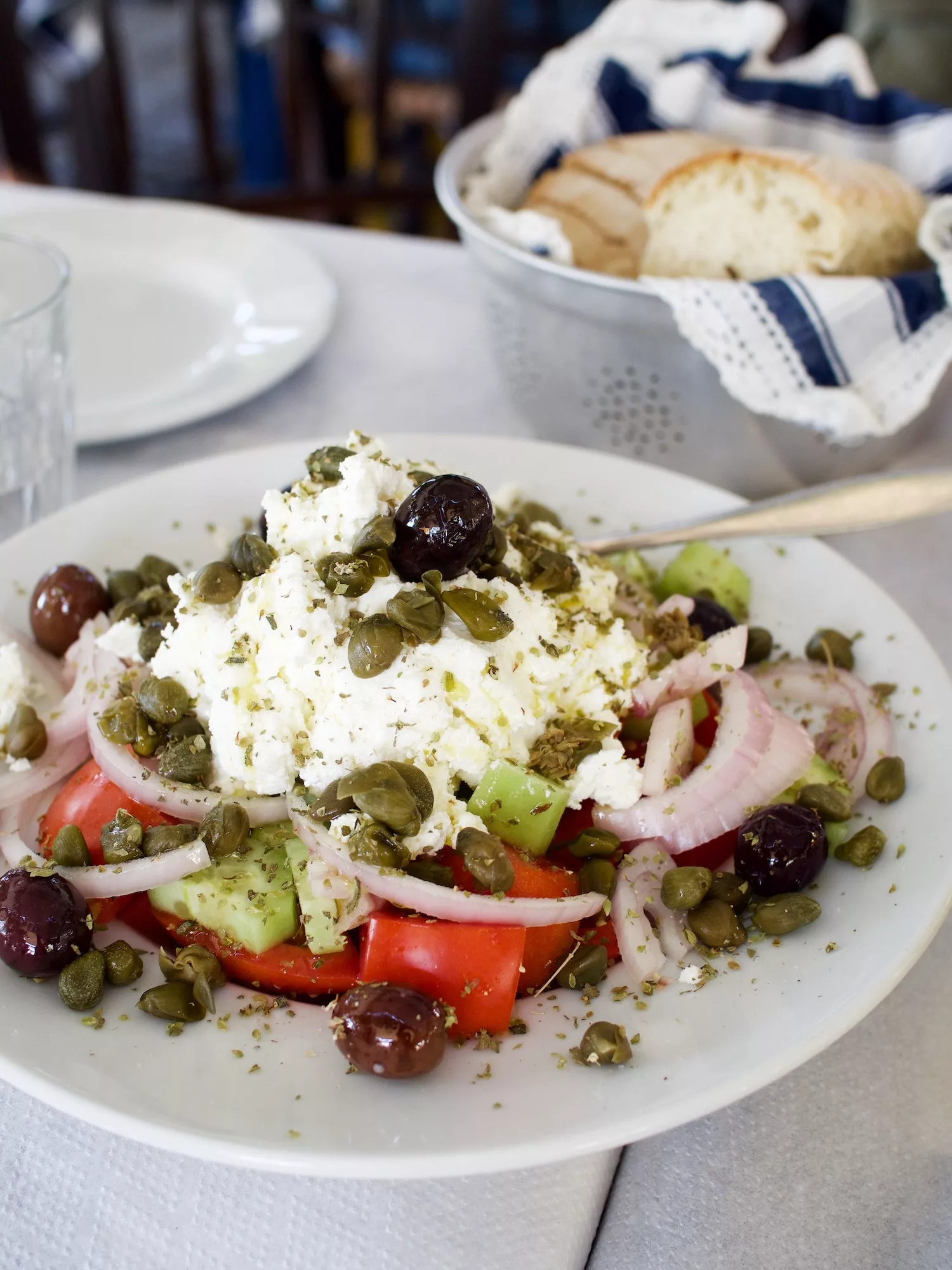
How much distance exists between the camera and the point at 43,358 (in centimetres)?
238

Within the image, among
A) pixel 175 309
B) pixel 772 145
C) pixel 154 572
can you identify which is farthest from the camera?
pixel 175 309

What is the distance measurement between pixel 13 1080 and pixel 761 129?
2.73 metres

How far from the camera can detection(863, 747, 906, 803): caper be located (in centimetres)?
167

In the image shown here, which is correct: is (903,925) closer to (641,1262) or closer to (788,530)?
(641,1262)

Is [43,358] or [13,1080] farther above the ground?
[43,358]

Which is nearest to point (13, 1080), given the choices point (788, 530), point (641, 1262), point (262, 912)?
point (262, 912)

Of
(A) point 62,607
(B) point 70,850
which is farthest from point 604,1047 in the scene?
(A) point 62,607

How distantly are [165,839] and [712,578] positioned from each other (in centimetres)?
107

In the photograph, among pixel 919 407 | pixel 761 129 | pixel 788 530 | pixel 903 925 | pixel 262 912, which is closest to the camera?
pixel 903 925

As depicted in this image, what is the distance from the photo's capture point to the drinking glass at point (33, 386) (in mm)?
2322

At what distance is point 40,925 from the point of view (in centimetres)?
144

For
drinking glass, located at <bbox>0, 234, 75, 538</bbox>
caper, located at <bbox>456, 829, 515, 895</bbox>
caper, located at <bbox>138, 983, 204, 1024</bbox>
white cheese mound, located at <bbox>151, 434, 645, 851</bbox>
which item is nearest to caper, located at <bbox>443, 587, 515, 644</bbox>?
white cheese mound, located at <bbox>151, 434, 645, 851</bbox>

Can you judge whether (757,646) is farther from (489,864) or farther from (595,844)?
(489,864)

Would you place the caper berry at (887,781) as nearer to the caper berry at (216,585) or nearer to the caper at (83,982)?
the caper berry at (216,585)
